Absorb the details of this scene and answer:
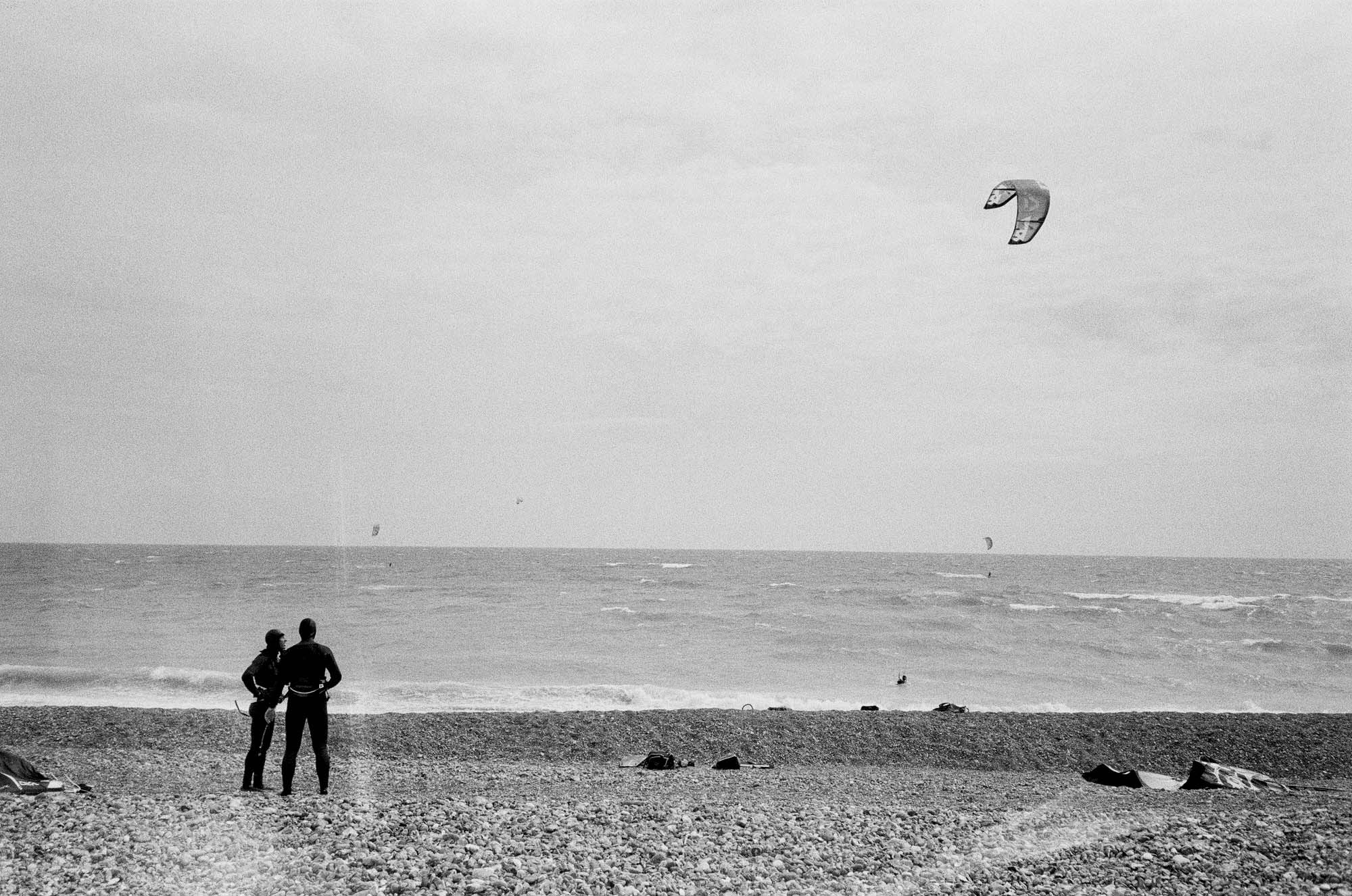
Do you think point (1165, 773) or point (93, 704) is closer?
point (1165, 773)

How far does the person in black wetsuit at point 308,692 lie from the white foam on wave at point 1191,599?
41183mm

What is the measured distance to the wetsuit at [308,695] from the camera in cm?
689

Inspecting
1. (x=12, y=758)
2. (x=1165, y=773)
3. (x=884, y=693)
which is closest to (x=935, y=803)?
(x=1165, y=773)

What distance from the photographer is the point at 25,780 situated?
7.81 m

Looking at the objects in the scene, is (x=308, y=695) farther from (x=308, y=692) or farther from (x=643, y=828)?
(x=643, y=828)

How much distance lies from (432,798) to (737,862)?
2854 mm

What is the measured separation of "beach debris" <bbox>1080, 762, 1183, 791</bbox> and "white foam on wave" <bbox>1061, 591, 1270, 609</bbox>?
34.9m

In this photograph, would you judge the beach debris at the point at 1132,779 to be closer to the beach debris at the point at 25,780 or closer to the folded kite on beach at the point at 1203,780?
the folded kite on beach at the point at 1203,780

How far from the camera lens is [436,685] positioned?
1684 centimetres

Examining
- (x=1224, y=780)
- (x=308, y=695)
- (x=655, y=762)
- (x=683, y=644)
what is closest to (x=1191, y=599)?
(x=683, y=644)

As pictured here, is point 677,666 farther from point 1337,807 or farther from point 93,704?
point 1337,807

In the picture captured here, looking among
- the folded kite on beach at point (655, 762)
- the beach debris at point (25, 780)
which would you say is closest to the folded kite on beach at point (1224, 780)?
the folded kite on beach at point (655, 762)

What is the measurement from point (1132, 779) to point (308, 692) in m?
7.81

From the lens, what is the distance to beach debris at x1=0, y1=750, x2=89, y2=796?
7.54 meters
